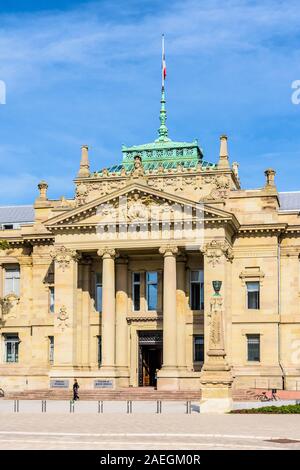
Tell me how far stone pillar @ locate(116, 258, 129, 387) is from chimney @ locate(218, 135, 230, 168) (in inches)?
440

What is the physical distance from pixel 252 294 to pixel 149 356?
9.82 meters

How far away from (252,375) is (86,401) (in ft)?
48.6

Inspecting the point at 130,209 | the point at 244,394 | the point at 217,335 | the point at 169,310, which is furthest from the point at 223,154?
the point at 217,335

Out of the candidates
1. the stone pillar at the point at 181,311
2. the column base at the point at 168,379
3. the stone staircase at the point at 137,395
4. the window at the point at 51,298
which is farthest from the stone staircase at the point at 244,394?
the window at the point at 51,298

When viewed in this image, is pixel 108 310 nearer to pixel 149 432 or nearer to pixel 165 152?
pixel 165 152

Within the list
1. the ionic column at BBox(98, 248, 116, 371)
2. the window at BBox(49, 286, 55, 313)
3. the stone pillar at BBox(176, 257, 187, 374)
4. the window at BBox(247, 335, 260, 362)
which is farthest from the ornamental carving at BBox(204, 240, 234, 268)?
the window at BBox(49, 286, 55, 313)

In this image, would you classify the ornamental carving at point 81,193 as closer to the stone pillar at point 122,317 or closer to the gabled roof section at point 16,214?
the stone pillar at point 122,317

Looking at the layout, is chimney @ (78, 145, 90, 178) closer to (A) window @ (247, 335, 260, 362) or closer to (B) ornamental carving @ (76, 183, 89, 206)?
(B) ornamental carving @ (76, 183, 89, 206)

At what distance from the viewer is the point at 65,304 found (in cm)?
7325

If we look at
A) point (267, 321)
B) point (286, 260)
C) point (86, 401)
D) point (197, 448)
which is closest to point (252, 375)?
point (267, 321)

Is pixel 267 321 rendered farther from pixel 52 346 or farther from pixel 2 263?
pixel 2 263

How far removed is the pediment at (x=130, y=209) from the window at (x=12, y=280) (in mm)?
9845
